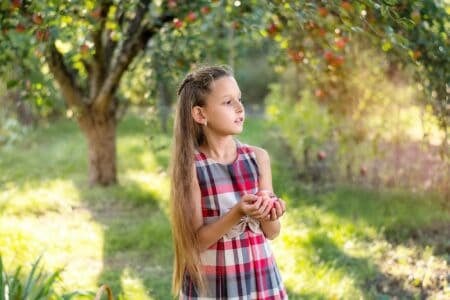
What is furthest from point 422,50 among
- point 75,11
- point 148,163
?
point 148,163

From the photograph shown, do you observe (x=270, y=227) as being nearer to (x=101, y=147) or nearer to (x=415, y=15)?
(x=415, y=15)

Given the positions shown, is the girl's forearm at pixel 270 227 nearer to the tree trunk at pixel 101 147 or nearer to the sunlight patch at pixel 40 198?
the sunlight patch at pixel 40 198

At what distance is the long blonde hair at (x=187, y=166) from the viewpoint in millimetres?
2229

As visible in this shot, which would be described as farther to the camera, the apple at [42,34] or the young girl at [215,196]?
the apple at [42,34]

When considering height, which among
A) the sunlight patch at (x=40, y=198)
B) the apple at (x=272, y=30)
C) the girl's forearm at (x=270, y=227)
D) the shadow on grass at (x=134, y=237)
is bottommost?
the shadow on grass at (x=134, y=237)

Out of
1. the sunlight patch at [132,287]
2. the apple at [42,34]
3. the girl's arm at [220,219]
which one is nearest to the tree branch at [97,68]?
the sunlight patch at [132,287]

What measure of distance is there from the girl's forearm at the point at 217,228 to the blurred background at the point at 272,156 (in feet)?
2.75

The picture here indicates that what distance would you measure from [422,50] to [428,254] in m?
1.35

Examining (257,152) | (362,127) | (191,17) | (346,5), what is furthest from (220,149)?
(362,127)

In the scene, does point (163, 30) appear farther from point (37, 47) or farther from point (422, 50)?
point (422, 50)

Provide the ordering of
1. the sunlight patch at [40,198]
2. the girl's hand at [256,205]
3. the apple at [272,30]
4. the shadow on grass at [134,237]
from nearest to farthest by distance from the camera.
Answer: the girl's hand at [256,205] < the shadow on grass at [134,237] < the apple at [272,30] < the sunlight patch at [40,198]

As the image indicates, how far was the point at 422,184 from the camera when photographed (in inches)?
247

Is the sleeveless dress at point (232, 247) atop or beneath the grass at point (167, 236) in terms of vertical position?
atop

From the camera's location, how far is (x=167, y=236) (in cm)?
496
